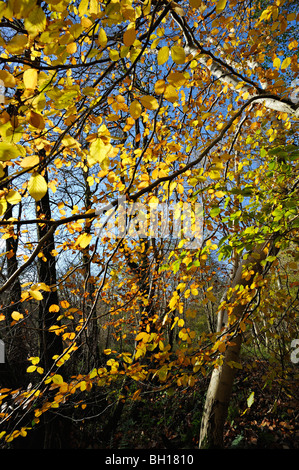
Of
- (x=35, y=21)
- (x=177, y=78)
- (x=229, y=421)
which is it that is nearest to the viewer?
(x=35, y=21)

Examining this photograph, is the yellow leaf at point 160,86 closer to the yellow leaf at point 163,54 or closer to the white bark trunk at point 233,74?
the yellow leaf at point 163,54

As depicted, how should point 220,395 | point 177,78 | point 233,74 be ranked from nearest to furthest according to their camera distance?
point 177,78
point 233,74
point 220,395

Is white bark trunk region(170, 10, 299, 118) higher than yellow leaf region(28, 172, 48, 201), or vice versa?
white bark trunk region(170, 10, 299, 118)

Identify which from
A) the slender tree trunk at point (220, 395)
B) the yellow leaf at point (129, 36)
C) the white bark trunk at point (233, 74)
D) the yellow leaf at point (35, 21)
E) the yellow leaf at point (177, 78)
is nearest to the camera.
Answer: the yellow leaf at point (35, 21)

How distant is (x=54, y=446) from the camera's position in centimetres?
442

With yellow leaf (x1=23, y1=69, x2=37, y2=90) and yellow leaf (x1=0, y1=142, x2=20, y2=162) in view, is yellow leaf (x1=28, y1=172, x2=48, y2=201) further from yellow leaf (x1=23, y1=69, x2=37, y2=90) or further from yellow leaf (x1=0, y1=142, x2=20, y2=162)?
yellow leaf (x1=23, y1=69, x2=37, y2=90)

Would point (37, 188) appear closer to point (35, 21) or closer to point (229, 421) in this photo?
point (35, 21)

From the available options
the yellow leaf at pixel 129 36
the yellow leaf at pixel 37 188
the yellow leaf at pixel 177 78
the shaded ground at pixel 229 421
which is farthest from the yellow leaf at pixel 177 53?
the shaded ground at pixel 229 421

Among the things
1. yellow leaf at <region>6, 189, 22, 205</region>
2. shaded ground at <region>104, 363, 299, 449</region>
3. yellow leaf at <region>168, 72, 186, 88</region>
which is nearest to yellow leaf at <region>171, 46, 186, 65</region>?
yellow leaf at <region>168, 72, 186, 88</region>

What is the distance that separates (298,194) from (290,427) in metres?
4.53

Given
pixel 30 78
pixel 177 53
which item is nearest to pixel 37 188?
pixel 30 78

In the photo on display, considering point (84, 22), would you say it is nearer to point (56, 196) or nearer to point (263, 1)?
point (263, 1)
